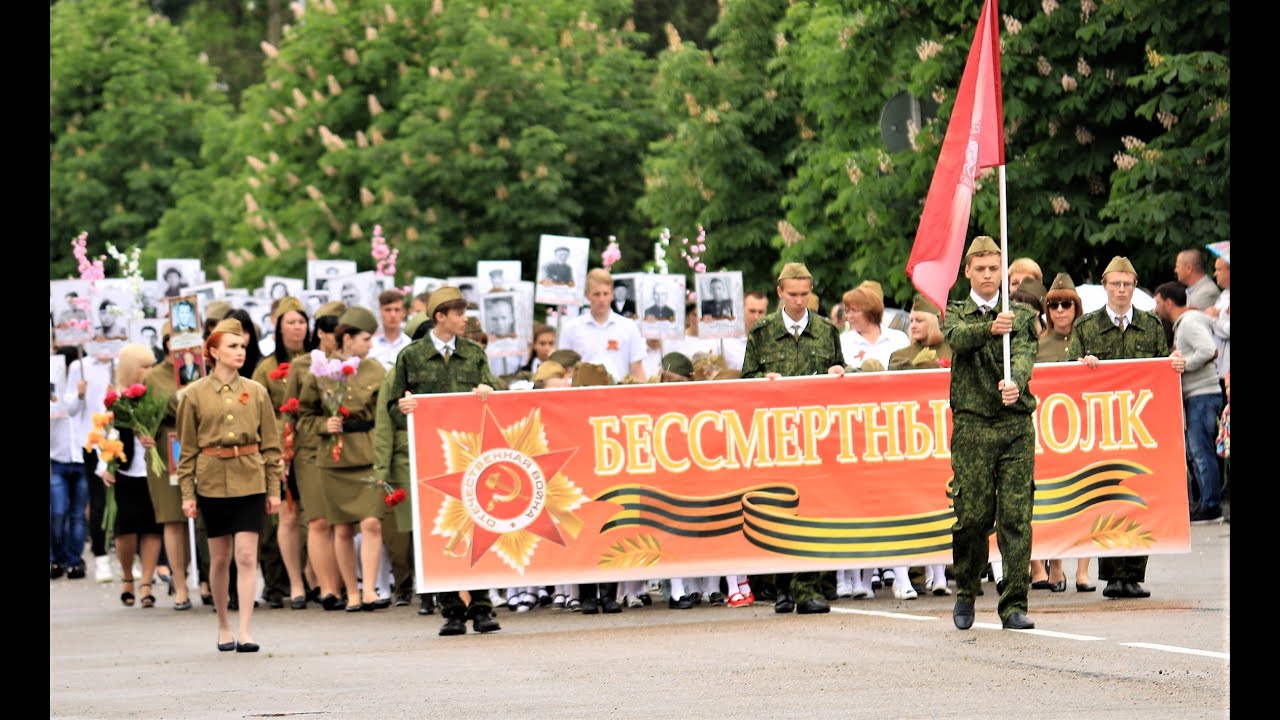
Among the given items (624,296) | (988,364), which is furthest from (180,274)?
(988,364)

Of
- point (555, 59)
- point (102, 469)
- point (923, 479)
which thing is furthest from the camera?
point (555, 59)

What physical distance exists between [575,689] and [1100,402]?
549 cm

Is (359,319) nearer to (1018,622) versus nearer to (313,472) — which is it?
(313,472)

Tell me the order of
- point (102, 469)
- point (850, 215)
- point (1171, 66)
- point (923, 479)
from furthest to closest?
point (850, 215) → point (1171, 66) → point (102, 469) → point (923, 479)

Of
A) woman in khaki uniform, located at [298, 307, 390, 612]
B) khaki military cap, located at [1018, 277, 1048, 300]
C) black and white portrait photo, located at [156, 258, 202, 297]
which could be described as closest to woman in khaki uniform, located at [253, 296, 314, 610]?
woman in khaki uniform, located at [298, 307, 390, 612]

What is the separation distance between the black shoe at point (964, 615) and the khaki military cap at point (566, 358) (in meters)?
4.96

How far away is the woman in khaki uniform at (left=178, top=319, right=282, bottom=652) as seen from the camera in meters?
14.0

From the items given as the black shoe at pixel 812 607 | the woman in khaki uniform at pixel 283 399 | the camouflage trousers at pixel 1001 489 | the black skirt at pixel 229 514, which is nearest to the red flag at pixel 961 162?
the camouflage trousers at pixel 1001 489

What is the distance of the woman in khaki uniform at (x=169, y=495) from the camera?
17.6 metres

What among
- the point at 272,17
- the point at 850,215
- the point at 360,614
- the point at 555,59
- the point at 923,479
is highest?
the point at 272,17

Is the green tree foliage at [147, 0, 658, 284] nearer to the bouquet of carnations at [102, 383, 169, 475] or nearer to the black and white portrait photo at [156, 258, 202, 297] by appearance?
the black and white portrait photo at [156, 258, 202, 297]
